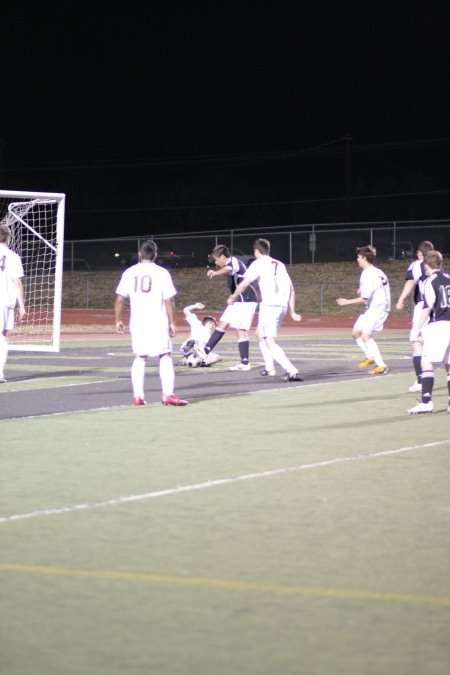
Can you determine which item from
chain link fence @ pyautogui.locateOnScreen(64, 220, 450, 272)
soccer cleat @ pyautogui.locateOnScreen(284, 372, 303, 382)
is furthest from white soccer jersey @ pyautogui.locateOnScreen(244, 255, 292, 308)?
chain link fence @ pyautogui.locateOnScreen(64, 220, 450, 272)

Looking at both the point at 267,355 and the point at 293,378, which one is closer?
the point at 293,378

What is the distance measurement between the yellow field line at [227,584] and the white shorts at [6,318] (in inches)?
424

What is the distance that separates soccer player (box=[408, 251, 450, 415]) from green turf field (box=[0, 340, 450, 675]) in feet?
4.18

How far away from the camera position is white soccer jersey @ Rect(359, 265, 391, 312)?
742 inches

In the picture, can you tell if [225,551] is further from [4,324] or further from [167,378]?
[4,324]

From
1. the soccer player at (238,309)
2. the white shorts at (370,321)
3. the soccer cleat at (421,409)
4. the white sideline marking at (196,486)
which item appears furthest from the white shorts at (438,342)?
the soccer player at (238,309)

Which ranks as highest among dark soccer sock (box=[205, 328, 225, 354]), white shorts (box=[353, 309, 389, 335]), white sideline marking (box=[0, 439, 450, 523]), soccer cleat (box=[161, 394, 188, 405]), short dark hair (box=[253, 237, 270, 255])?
→ short dark hair (box=[253, 237, 270, 255])

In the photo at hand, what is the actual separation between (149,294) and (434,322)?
10.8ft

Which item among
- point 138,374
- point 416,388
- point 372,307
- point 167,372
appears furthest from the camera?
point 372,307

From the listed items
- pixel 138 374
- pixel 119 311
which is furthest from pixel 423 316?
pixel 119 311

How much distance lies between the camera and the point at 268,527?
7.39 m

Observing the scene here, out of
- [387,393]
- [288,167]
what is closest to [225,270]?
[387,393]

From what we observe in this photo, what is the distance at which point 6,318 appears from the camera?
16.9 m

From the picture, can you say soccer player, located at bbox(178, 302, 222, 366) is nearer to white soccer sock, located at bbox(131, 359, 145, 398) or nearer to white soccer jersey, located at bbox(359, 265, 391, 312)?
white soccer jersey, located at bbox(359, 265, 391, 312)
